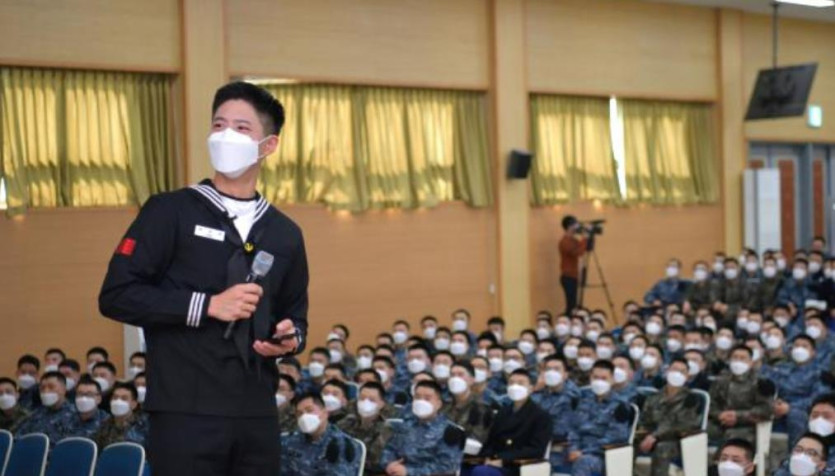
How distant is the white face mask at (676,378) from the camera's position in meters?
10.2

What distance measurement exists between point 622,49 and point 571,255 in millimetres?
3184

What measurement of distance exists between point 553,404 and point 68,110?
618cm

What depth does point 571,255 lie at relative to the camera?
1698 cm

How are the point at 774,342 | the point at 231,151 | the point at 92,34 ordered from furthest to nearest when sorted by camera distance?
the point at 92,34, the point at 774,342, the point at 231,151

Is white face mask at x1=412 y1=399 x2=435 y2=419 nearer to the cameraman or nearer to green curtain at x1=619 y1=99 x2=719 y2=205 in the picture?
the cameraman

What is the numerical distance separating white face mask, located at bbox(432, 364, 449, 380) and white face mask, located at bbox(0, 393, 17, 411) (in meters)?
3.40

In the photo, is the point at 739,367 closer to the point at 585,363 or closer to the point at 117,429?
the point at 585,363

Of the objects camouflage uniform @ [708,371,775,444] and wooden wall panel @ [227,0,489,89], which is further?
wooden wall panel @ [227,0,489,89]

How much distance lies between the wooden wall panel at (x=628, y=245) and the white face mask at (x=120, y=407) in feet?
29.7

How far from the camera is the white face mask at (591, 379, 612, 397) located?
10.0 m

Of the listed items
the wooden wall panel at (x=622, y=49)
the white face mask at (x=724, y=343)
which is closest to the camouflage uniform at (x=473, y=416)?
the white face mask at (x=724, y=343)

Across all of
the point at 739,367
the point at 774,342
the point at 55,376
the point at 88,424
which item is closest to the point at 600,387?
the point at 739,367

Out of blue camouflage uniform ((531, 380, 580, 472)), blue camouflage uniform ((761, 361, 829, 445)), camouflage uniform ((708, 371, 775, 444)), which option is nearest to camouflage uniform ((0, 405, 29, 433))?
blue camouflage uniform ((531, 380, 580, 472))

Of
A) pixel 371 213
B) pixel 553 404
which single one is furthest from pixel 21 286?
pixel 553 404
